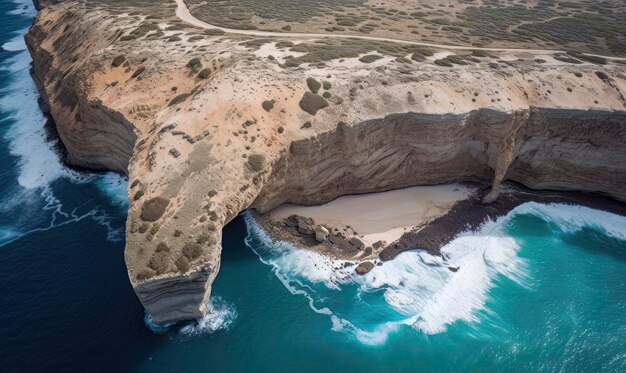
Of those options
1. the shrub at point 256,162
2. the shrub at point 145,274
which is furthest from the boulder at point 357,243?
the shrub at point 145,274

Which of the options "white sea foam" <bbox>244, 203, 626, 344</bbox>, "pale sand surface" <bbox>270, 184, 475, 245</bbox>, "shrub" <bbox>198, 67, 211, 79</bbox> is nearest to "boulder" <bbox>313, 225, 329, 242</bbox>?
"pale sand surface" <bbox>270, 184, 475, 245</bbox>

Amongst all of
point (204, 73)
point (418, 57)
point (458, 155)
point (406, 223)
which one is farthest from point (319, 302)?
point (418, 57)

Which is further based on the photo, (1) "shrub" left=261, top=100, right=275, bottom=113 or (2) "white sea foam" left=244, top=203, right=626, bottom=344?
(1) "shrub" left=261, top=100, right=275, bottom=113

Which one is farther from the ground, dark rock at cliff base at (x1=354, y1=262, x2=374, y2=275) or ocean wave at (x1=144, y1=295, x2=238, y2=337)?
dark rock at cliff base at (x1=354, y1=262, x2=374, y2=275)

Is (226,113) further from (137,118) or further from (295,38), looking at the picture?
(295,38)

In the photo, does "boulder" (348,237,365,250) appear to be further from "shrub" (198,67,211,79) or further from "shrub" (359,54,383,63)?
"shrub" (198,67,211,79)

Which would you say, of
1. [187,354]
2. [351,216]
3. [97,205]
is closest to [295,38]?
[351,216]

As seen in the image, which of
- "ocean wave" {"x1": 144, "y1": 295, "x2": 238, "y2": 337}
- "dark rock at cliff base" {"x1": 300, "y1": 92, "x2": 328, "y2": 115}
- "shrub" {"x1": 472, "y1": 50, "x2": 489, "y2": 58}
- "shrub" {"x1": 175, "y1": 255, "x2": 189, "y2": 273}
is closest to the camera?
"shrub" {"x1": 175, "y1": 255, "x2": 189, "y2": 273}
